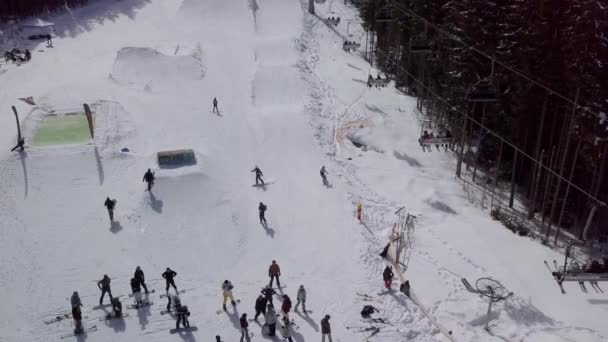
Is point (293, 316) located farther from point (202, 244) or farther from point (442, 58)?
point (442, 58)

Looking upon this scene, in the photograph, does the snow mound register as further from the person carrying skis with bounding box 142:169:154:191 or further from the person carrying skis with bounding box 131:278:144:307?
the person carrying skis with bounding box 131:278:144:307

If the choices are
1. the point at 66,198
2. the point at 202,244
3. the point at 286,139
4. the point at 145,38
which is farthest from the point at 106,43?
the point at 202,244

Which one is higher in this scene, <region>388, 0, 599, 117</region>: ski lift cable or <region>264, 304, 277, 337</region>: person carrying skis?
<region>388, 0, 599, 117</region>: ski lift cable

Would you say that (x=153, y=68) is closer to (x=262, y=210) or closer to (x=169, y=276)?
(x=262, y=210)

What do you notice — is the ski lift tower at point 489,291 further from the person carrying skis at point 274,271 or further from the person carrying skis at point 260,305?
the person carrying skis at point 260,305

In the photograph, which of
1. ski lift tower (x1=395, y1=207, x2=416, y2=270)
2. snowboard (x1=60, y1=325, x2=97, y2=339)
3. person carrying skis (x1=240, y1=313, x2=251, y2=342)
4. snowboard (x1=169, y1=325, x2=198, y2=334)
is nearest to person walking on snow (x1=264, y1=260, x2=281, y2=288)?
person carrying skis (x1=240, y1=313, x2=251, y2=342)

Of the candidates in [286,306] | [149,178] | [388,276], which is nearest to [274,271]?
[286,306]

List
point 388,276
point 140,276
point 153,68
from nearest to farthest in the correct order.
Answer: point 140,276 → point 388,276 → point 153,68

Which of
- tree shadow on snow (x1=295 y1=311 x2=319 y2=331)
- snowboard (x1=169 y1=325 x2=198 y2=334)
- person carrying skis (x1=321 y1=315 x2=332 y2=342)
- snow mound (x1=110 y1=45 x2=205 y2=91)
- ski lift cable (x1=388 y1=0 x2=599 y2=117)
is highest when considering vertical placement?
ski lift cable (x1=388 y1=0 x2=599 y2=117)
